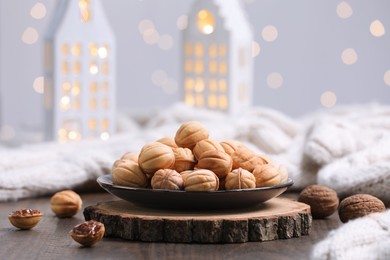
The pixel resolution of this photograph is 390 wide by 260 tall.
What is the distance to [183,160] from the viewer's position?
1155mm

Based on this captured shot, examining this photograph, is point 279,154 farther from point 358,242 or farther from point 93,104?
point 358,242

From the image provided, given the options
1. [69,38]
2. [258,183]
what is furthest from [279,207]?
[69,38]

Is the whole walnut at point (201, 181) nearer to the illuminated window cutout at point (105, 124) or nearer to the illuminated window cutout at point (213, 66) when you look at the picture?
the illuminated window cutout at point (105, 124)

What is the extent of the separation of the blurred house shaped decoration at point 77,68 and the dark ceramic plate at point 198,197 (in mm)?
1019

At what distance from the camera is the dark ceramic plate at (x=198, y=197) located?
1095mm

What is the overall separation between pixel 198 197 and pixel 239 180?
0.19 feet

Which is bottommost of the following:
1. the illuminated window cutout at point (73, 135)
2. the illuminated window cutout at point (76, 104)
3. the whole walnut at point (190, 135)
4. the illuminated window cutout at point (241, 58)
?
the illuminated window cutout at point (73, 135)

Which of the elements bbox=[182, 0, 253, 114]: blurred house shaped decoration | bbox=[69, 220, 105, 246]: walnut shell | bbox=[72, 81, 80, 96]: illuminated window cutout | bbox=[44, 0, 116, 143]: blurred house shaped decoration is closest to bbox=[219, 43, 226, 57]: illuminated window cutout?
bbox=[182, 0, 253, 114]: blurred house shaped decoration

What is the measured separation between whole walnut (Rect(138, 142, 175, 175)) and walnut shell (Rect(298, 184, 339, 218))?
256 millimetres

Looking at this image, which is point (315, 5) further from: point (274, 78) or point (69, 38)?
point (69, 38)

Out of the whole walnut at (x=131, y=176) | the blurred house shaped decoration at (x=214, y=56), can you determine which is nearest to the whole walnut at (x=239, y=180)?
the whole walnut at (x=131, y=176)

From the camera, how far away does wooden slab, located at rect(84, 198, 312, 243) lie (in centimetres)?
107

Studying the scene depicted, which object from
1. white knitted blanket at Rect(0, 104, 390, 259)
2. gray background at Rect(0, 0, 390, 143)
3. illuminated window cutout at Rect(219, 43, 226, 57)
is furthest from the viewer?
gray background at Rect(0, 0, 390, 143)

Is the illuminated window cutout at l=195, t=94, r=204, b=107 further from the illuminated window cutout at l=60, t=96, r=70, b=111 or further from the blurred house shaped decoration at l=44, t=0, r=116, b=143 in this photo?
the illuminated window cutout at l=60, t=96, r=70, b=111
